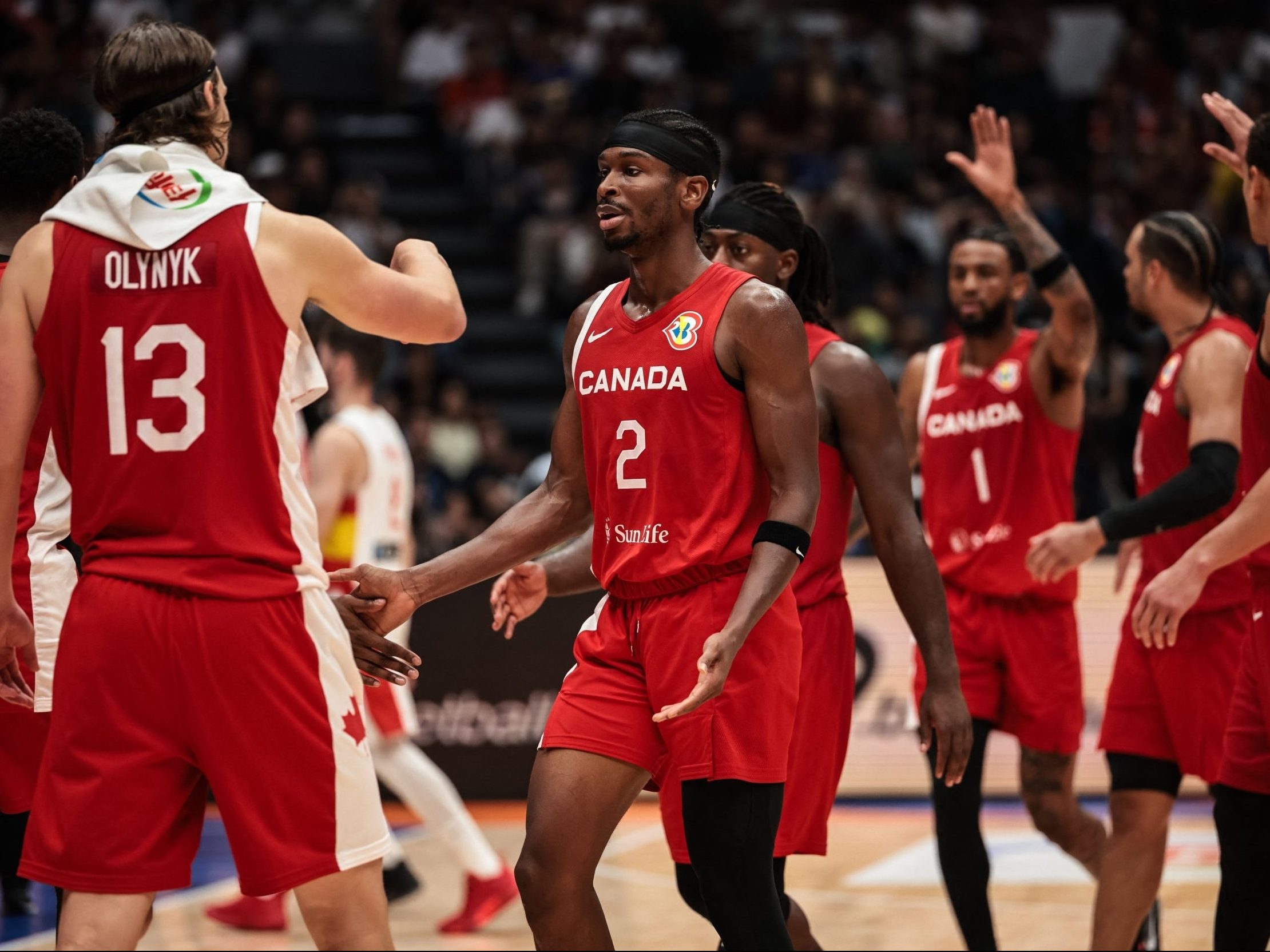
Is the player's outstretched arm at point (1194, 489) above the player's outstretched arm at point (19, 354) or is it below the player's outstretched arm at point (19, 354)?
below

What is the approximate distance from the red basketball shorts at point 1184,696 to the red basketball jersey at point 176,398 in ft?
10.2

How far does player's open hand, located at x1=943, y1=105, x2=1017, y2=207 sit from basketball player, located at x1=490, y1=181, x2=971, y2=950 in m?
1.21

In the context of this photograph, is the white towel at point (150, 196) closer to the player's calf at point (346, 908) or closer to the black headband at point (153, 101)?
the black headband at point (153, 101)

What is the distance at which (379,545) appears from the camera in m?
7.03

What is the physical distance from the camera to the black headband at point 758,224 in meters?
4.76

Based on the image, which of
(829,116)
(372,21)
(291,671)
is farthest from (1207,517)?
(372,21)

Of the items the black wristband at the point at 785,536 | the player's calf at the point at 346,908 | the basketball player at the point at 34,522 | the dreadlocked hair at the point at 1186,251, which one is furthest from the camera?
the dreadlocked hair at the point at 1186,251

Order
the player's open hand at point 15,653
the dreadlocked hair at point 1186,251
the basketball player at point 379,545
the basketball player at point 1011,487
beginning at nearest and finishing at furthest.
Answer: the player's open hand at point 15,653
the dreadlocked hair at point 1186,251
the basketball player at point 1011,487
the basketball player at point 379,545

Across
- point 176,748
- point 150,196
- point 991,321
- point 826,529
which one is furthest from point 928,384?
point 176,748

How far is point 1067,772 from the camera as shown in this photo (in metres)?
5.66

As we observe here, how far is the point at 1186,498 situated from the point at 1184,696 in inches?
25.5

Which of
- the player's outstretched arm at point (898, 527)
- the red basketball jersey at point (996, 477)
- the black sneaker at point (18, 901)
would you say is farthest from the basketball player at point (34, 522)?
the red basketball jersey at point (996, 477)

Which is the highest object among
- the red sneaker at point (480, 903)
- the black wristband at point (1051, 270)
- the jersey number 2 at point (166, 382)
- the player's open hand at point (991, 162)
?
the player's open hand at point (991, 162)

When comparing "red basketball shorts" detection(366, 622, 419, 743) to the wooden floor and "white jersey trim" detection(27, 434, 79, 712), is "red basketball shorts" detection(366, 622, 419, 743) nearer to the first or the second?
the wooden floor
